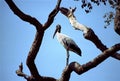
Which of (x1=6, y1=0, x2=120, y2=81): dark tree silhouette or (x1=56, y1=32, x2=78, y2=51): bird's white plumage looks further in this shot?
(x1=56, y1=32, x2=78, y2=51): bird's white plumage

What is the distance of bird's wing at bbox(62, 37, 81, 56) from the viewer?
11656 mm

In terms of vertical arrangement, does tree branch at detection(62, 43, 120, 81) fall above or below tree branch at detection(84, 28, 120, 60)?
below

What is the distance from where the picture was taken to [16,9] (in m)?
8.16

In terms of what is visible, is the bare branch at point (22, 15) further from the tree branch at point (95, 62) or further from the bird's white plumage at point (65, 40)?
the bird's white plumage at point (65, 40)

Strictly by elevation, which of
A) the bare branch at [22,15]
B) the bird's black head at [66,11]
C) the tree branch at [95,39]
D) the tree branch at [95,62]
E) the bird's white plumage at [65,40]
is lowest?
the tree branch at [95,62]

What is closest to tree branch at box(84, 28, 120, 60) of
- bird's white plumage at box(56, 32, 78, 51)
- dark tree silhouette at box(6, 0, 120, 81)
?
dark tree silhouette at box(6, 0, 120, 81)

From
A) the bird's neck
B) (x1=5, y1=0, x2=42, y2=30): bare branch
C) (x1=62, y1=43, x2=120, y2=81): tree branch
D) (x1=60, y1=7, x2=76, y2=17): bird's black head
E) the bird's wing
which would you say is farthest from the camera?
the bird's wing

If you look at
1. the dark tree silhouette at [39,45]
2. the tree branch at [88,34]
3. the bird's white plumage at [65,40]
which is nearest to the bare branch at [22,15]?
the dark tree silhouette at [39,45]

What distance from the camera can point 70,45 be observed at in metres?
12.6

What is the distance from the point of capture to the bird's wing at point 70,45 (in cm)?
1166

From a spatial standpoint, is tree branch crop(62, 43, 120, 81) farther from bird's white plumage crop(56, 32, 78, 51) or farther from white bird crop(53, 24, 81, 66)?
bird's white plumage crop(56, 32, 78, 51)

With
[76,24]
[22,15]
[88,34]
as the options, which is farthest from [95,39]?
[22,15]

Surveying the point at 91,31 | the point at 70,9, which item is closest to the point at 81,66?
the point at 91,31

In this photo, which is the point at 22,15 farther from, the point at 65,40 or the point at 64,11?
the point at 65,40
